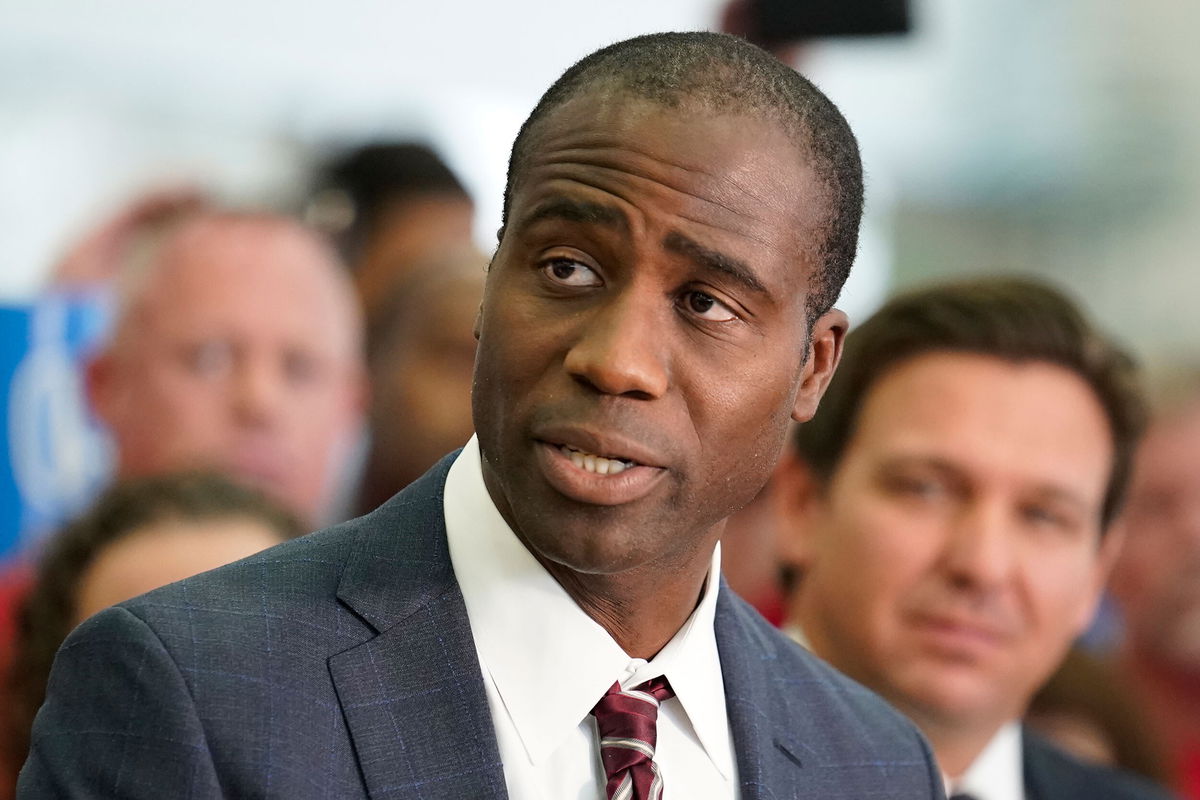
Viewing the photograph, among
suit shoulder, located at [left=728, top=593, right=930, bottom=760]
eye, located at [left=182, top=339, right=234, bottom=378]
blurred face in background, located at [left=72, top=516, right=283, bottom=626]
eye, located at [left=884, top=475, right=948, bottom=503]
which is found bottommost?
eye, located at [left=182, top=339, right=234, bottom=378]

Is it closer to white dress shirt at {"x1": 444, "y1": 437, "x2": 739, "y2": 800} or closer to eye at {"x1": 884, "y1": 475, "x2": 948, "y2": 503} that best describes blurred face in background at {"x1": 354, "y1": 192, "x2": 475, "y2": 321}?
eye at {"x1": 884, "y1": 475, "x2": 948, "y2": 503}

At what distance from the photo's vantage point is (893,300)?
291 cm

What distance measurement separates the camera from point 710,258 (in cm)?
148

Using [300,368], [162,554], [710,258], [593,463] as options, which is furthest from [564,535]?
[300,368]

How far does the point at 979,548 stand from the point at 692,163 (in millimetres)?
1287

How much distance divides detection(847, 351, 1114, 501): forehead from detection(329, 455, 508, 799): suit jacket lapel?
1.26 meters

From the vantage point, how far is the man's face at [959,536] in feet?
8.49

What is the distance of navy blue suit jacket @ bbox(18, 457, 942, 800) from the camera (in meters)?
1.35

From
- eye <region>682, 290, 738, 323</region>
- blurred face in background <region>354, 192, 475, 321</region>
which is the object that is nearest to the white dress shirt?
eye <region>682, 290, 738, 323</region>

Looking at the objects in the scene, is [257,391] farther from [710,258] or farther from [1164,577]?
[710,258]

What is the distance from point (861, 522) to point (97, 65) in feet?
9.95

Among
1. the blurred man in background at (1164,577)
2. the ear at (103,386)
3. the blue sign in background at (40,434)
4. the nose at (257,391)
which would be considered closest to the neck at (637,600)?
the nose at (257,391)

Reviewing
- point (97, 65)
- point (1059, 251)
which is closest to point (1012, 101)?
point (1059, 251)

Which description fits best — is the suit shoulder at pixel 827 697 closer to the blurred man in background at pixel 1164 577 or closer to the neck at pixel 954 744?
the neck at pixel 954 744
